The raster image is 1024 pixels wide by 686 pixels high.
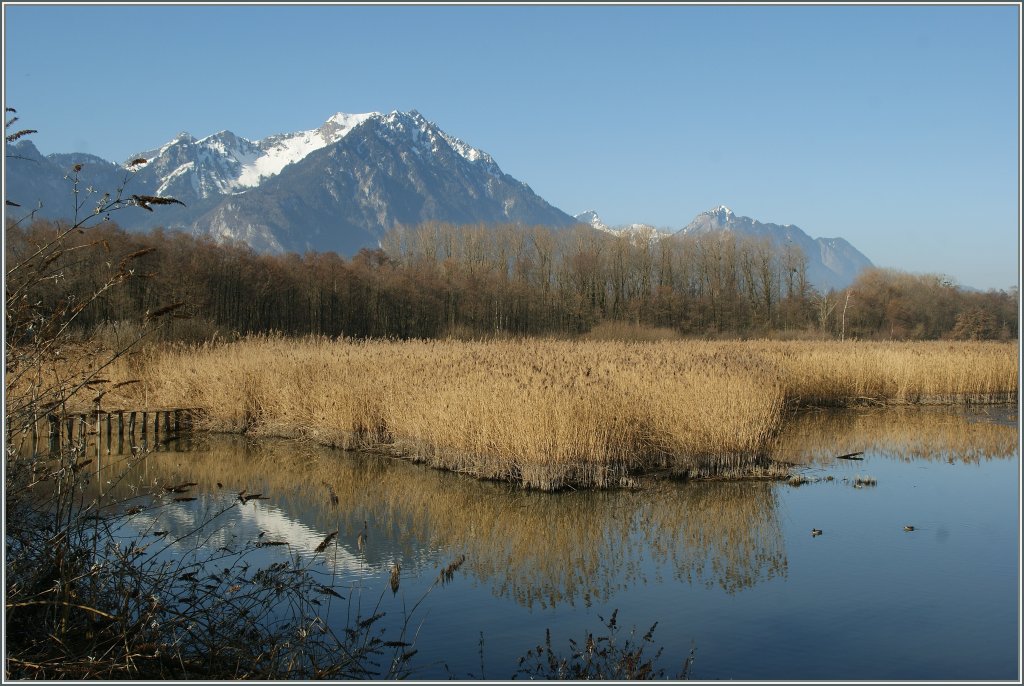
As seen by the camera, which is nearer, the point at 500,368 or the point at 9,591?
the point at 9,591

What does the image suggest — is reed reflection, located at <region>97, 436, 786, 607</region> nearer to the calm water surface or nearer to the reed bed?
the calm water surface

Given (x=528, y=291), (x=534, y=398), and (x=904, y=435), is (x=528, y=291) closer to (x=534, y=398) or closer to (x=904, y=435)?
(x=904, y=435)

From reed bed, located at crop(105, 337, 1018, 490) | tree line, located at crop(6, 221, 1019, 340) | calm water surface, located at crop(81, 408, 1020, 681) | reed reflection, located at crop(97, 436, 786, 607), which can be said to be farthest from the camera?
tree line, located at crop(6, 221, 1019, 340)

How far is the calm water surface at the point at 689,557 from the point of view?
659 centimetres

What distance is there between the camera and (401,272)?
48.7 metres

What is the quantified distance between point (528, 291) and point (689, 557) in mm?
44203

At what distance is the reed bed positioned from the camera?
40.1 feet

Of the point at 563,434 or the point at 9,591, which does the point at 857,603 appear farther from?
the point at 9,591

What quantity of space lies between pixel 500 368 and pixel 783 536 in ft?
19.3

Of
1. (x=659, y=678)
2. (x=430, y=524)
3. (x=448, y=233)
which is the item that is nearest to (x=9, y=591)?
(x=659, y=678)

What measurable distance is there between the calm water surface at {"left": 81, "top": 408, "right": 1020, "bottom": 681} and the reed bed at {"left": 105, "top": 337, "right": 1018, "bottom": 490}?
0.62 meters

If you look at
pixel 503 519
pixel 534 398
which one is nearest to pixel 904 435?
pixel 534 398

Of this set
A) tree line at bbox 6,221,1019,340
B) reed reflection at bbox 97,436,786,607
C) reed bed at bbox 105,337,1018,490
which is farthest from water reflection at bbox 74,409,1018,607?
tree line at bbox 6,221,1019,340

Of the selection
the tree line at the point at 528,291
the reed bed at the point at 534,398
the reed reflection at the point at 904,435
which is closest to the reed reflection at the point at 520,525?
the reed bed at the point at 534,398
